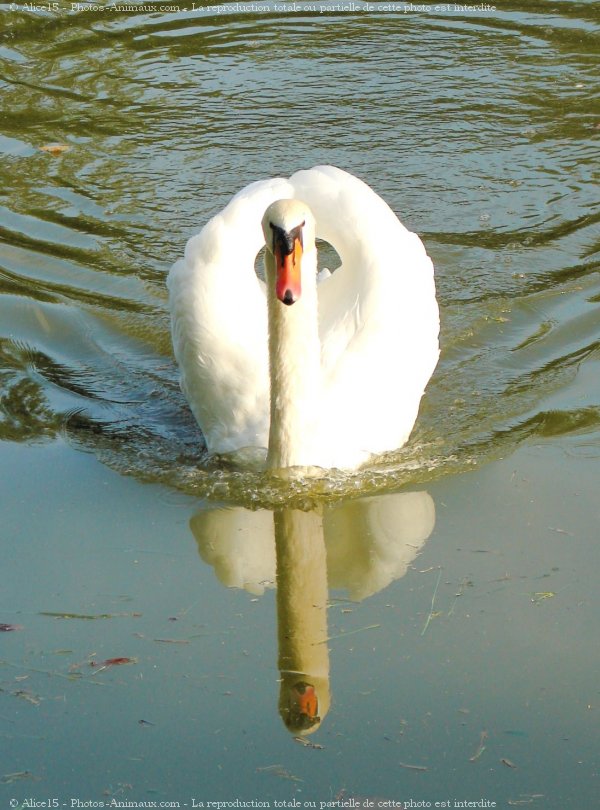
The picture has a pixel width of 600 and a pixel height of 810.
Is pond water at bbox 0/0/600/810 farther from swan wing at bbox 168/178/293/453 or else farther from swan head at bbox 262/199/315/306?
swan head at bbox 262/199/315/306

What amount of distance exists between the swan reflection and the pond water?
14 mm

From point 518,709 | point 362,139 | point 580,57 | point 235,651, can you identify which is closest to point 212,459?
point 235,651

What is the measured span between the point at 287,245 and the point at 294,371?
0.70 meters

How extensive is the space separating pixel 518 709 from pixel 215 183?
6.12 m

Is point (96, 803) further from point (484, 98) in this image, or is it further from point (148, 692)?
point (484, 98)

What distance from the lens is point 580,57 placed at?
39.5 ft

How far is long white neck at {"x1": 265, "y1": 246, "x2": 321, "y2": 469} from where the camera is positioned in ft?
19.3

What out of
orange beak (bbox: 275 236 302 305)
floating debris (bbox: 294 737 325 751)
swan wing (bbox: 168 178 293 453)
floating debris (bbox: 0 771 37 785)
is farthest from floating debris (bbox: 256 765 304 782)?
swan wing (bbox: 168 178 293 453)

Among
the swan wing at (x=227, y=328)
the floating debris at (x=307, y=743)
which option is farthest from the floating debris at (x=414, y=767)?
the swan wing at (x=227, y=328)

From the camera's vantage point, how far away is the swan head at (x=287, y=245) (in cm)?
546

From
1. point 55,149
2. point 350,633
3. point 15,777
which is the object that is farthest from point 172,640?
point 55,149

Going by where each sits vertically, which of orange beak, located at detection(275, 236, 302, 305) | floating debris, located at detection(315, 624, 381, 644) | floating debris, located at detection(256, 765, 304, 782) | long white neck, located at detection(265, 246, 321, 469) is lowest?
floating debris, located at detection(315, 624, 381, 644)

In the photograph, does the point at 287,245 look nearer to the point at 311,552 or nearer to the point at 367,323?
the point at 367,323

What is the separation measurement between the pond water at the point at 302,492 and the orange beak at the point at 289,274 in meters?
1.03
